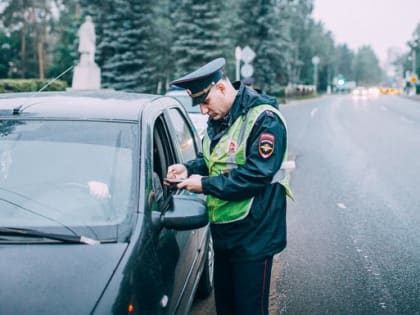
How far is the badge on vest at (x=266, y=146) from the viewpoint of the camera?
2633 mm

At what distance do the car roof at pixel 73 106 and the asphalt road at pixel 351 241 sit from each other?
182 cm

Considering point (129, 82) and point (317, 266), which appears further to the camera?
point (129, 82)

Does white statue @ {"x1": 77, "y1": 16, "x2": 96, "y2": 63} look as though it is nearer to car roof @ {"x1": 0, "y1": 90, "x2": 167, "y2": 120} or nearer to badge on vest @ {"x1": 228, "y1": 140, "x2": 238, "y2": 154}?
car roof @ {"x1": 0, "y1": 90, "x2": 167, "y2": 120}

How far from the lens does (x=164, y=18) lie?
148 ft

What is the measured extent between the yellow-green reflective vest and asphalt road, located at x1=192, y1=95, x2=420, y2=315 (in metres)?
Answer: 1.67

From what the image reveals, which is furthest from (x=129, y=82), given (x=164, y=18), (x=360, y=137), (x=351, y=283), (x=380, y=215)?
(x=351, y=283)

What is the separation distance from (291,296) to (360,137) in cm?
1464

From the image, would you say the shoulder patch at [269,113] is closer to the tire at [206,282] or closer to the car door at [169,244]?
the car door at [169,244]

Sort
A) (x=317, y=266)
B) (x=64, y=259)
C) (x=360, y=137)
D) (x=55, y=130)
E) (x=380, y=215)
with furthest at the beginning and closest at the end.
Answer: (x=360, y=137) → (x=380, y=215) → (x=317, y=266) → (x=55, y=130) → (x=64, y=259)

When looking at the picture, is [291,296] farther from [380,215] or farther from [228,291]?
[380,215]

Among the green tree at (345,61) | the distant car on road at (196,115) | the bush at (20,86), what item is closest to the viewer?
the distant car on road at (196,115)

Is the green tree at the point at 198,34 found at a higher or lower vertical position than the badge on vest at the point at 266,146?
higher

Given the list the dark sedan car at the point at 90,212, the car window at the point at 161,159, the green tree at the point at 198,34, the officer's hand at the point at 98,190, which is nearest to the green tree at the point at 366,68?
the green tree at the point at 198,34

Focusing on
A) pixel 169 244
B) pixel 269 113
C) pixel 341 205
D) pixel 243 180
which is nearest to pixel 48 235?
pixel 169 244
